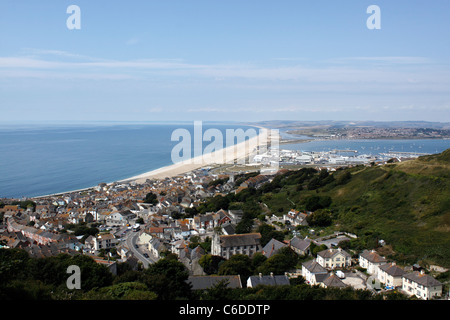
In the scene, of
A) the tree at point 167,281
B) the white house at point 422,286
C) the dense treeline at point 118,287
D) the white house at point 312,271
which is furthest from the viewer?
the white house at point 312,271

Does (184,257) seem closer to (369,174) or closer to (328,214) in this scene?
(328,214)

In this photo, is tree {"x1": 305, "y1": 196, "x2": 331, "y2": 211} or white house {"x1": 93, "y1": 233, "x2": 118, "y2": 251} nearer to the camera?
white house {"x1": 93, "y1": 233, "x2": 118, "y2": 251}

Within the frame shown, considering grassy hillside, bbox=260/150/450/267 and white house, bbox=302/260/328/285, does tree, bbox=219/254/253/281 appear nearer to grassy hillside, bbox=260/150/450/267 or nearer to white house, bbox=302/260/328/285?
white house, bbox=302/260/328/285

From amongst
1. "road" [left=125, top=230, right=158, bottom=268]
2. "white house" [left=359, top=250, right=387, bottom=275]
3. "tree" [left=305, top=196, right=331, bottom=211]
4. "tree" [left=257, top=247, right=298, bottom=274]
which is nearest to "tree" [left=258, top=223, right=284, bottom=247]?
"tree" [left=257, top=247, right=298, bottom=274]

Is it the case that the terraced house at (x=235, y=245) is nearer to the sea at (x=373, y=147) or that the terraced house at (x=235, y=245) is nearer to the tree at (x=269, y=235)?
the tree at (x=269, y=235)

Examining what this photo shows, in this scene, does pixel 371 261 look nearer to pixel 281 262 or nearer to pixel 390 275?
pixel 390 275

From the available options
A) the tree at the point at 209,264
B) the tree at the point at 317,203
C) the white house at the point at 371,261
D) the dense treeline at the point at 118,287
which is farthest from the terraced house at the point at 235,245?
the tree at the point at 317,203

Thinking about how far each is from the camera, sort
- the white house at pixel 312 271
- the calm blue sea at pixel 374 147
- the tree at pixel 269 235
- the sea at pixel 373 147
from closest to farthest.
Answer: the white house at pixel 312 271 < the tree at pixel 269 235 < the sea at pixel 373 147 < the calm blue sea at pixel 374 147

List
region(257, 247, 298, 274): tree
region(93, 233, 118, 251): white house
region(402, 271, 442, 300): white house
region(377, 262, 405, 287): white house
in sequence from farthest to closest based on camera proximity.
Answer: region(93, 233, 118, 251): white house, region(257, 247, 298, 274): tree, region(377, 262, 405, 287): white house, region(402, 271, 442, 300): white house
